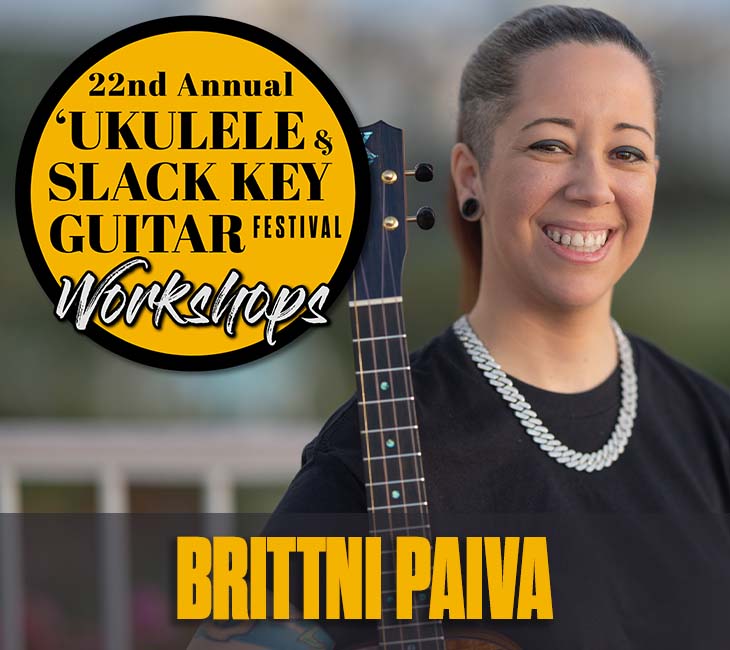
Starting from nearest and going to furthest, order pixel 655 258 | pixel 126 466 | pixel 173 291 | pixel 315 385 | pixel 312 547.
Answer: pixel 312 547 → pixel 173 291 → pixel 126 466 → pixel 315 385 → pixel 655 258

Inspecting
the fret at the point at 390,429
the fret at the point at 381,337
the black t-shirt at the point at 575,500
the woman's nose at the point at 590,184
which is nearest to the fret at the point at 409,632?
the black t-shirt at the point at 575,500

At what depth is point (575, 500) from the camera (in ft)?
5.02

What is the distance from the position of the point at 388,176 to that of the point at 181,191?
0.36 meters

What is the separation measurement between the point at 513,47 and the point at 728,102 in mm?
4143

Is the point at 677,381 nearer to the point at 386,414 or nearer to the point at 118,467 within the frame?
the point at 386,414

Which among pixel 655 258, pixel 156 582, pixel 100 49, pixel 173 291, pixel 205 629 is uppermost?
pixel 655 258

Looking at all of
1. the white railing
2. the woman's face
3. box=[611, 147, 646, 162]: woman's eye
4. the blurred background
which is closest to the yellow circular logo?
the woman's face

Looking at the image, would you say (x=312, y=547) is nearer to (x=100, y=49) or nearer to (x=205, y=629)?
(x=205, y=629)

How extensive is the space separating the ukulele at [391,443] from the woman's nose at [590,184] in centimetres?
18

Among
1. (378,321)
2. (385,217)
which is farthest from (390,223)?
(378,321)

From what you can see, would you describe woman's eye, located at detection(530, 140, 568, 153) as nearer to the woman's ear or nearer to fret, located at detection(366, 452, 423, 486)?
the woman's ear

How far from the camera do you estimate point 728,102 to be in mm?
5426

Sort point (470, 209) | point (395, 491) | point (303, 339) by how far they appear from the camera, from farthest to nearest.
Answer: point (303, 339) < point (470, 209) < point (395, 491)

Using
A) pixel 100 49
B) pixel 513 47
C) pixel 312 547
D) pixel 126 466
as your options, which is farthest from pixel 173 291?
pixel 126 466
